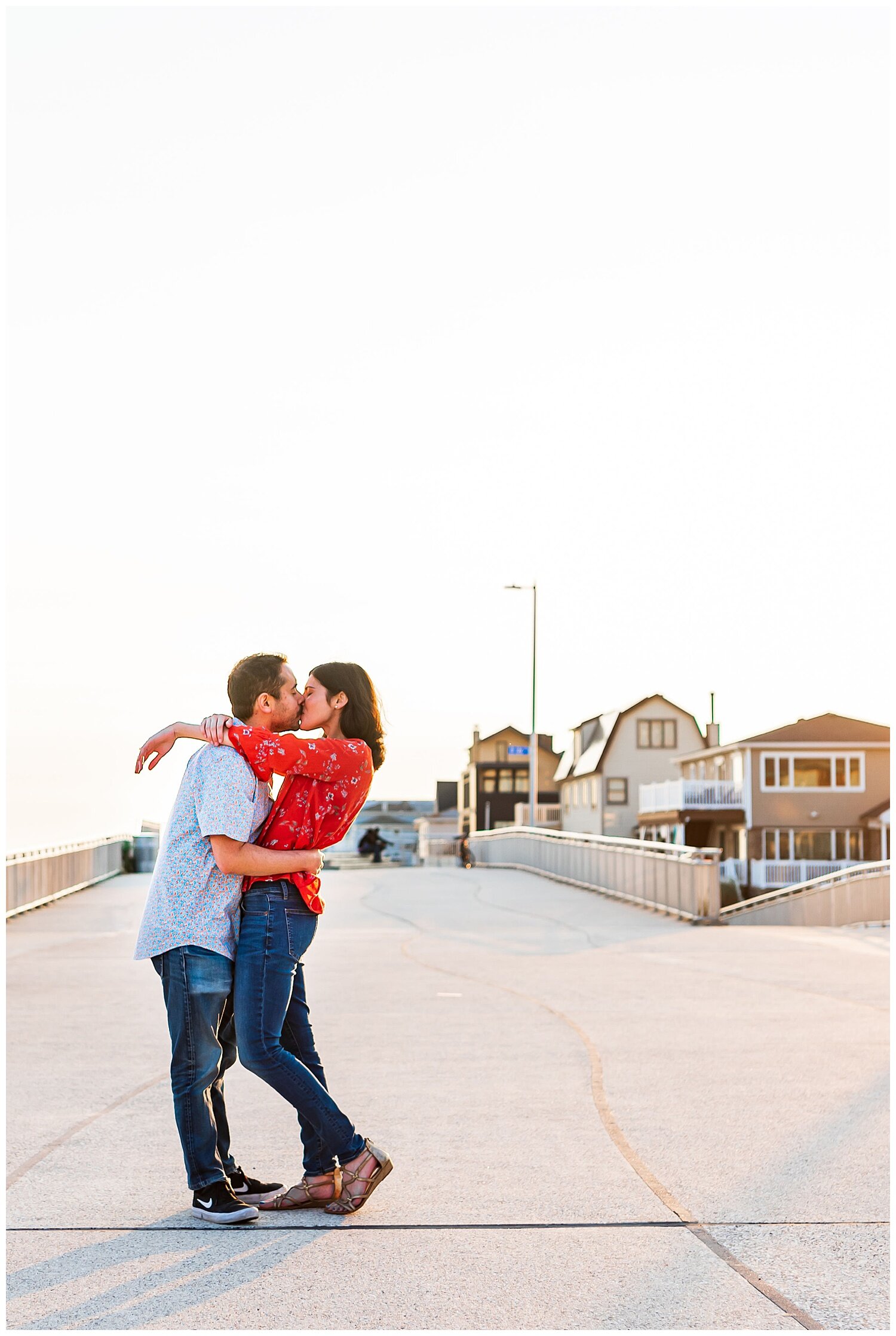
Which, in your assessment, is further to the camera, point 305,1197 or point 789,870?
point 789,870

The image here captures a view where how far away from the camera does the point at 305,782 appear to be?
4.76 meters

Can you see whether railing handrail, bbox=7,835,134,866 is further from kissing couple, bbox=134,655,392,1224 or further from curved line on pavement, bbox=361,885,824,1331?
kissing couple, bbox=134,655,392,1224

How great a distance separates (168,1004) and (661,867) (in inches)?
640

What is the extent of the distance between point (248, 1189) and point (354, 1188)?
1.34 ft

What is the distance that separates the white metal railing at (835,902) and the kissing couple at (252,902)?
1941 cm

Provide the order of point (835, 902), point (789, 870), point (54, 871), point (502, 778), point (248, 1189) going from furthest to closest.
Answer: point (502, 778) < point (789, 870) < point (835, 902) < point (54, 871) < point (248, 1189)

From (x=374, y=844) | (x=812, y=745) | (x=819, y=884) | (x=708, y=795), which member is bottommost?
(x=819, y=884)

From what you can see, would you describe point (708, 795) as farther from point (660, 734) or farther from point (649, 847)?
point (649, 847)

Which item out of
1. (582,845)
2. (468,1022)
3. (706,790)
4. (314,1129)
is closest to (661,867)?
(582,845)

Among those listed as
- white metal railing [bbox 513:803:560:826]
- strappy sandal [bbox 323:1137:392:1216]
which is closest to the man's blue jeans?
strappy sandal [bbox 323:1137:392:1216]

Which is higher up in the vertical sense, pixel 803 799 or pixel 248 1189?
pixel 803 799

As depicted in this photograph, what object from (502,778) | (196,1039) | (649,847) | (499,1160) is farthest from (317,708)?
(502,778)

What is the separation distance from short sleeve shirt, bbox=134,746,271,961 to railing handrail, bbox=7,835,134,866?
14.6 metres

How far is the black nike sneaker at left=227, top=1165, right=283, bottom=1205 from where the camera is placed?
16.3ft
